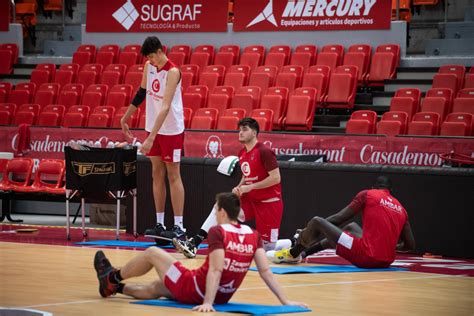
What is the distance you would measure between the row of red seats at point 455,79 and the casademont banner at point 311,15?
2271mm

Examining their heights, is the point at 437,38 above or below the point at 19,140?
above

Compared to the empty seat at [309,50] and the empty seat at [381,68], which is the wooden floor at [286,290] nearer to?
the empty seat at [381,68]

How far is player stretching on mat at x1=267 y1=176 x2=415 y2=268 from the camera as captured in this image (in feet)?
32.2

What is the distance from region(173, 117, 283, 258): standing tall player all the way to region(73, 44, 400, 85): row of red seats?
859 cm

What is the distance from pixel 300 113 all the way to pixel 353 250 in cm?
838

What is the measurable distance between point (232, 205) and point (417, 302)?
5.71 ft

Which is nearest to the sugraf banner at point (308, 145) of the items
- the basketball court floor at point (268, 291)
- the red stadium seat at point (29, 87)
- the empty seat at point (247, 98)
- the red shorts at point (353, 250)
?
the empty seat at point (247, 98)

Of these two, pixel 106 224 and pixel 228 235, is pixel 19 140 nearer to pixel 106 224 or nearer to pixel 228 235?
pixel 106 224

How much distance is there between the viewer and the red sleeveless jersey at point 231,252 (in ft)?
22.5

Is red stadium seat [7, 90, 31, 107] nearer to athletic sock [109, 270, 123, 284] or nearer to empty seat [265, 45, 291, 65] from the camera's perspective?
empty seat [265, 45, 291, 65]

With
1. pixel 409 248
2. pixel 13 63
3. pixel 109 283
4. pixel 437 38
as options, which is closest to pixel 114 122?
pixel 13 63

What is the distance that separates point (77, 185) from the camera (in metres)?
12.9

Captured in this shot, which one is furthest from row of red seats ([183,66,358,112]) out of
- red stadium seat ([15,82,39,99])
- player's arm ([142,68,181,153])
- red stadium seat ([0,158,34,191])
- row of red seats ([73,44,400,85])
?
player's arm ([142,68,181,153])

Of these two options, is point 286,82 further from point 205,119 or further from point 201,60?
point 201,60
